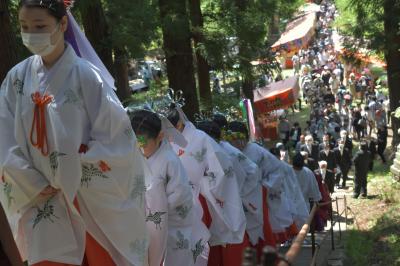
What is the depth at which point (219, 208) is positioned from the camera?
5898 millimetres

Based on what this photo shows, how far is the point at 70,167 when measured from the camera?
11.5 feet

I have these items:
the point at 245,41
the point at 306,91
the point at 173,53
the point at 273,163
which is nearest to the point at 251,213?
the point at 273,163

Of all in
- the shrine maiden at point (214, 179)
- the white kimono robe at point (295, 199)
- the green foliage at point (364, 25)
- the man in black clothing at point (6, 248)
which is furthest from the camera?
the green foliage at point (364, 25)

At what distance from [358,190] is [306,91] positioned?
18.0 meters

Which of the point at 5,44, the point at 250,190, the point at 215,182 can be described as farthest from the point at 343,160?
the point at 5,44

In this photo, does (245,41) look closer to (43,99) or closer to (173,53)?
(173,53)

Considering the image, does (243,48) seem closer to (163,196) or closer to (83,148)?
(163,196)

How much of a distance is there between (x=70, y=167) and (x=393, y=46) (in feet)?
60.4

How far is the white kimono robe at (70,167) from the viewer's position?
3.50m

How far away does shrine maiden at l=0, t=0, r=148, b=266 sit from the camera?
3.51 m

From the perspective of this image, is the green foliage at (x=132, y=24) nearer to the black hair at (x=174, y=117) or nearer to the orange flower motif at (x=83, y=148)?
the black hair at (x=174, y=117)

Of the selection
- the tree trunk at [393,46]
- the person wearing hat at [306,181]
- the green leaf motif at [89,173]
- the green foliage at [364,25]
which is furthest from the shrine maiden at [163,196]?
the green foliage at [364,25]

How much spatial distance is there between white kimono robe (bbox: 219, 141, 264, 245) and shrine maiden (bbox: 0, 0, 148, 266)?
2.92 metres

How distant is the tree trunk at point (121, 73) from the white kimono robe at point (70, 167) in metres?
7.40
